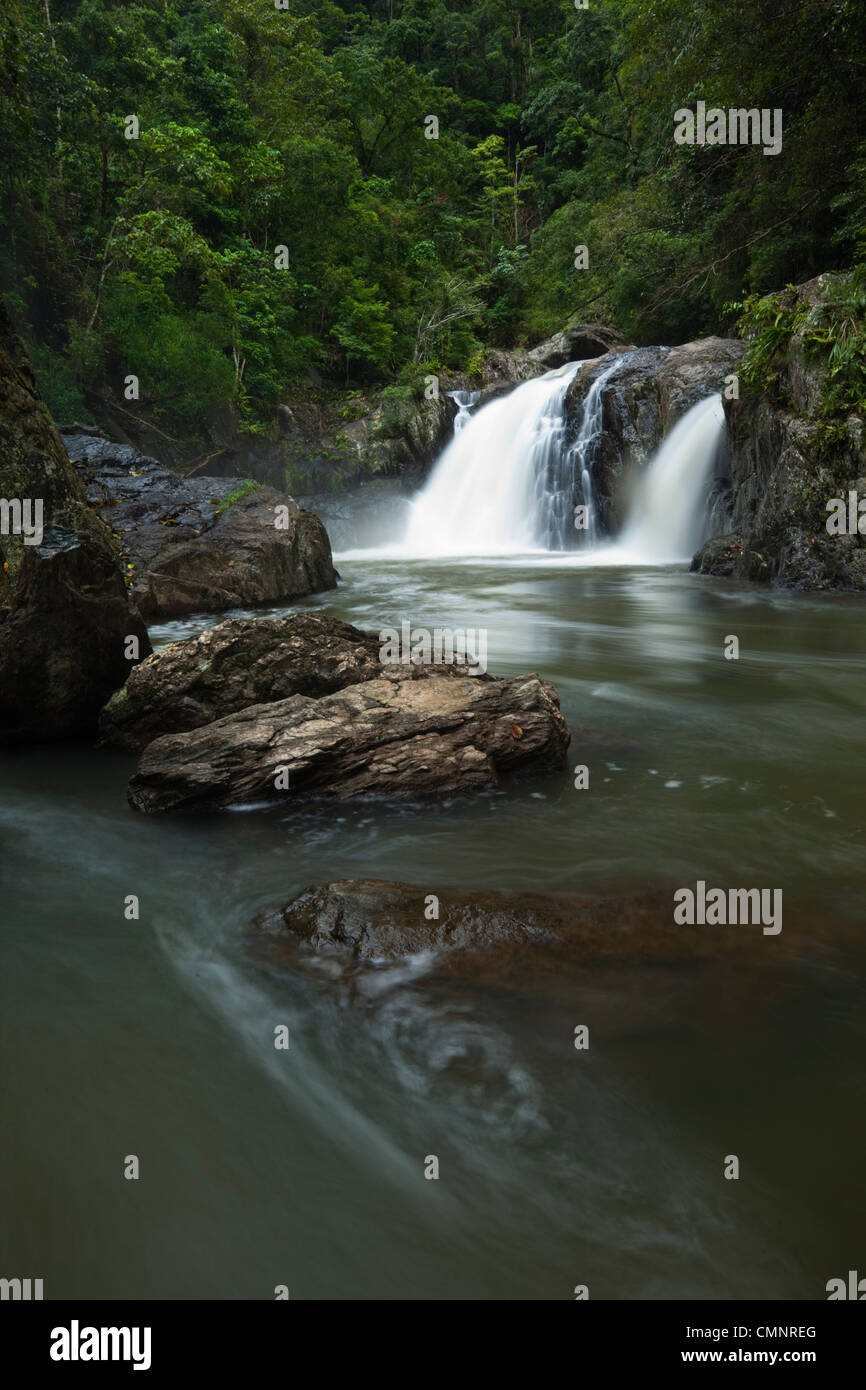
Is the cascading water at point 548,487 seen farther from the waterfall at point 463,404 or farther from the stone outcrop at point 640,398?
the stone outcrop at point 640,398

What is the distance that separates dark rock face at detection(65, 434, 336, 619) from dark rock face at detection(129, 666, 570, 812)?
6.15 metres

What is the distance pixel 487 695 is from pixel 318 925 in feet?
7.68

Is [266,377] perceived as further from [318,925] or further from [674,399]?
[318,925]

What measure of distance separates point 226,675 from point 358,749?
1467mm

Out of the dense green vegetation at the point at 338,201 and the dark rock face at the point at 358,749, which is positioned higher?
the dense green vegetation at the point at 338,201

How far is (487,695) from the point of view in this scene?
16.9 feet

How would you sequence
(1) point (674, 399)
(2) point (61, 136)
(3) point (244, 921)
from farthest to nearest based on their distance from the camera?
(2) point (61, 136) → (1) point (674, 399) → (3) point (244, 921)

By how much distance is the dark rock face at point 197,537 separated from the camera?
10.9m

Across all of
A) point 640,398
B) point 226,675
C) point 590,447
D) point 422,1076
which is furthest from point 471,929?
point 590,447

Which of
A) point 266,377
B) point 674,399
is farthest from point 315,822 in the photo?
point 266,377

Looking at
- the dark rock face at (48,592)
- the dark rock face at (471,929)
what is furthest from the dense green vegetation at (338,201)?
the dark rock face at (471,929)

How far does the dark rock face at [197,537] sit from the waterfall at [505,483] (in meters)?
7.63

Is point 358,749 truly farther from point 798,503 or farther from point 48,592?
Answer: point 798,503

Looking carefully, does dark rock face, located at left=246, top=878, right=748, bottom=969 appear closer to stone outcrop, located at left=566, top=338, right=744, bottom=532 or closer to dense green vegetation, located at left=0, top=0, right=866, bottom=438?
dense green vegetation, located at left=0, top=0, right=866, bottom=438
